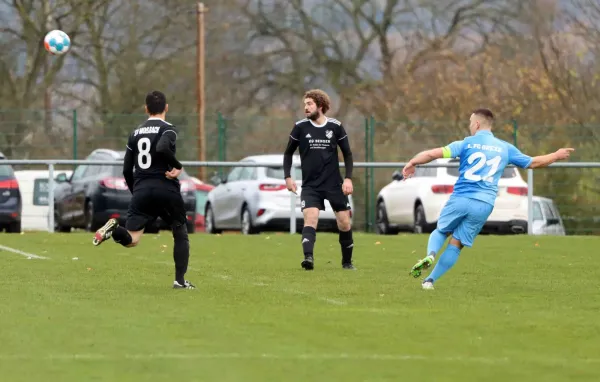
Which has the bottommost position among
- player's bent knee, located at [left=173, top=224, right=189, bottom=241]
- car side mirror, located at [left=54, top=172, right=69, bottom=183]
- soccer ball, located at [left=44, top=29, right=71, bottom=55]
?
player's bent knee, located at [left=173, top=224, right=189, bottom=241]

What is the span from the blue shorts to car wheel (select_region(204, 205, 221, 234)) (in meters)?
16.0

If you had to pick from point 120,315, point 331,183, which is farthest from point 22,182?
point 120,315

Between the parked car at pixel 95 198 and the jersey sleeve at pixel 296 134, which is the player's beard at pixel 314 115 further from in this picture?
the parked car at pixel 95 198

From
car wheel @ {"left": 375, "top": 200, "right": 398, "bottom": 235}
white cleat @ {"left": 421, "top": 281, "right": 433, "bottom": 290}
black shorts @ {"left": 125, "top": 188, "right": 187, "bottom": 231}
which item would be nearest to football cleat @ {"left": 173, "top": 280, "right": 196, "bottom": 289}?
black shorts @ {"left": 125, "top": 188, "right": 187, "bottom": 231}

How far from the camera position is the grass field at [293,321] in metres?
7.96

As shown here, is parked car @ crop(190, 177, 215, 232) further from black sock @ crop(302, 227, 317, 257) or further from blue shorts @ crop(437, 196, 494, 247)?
blue shorts @ crop(437, 196, 494, 247)

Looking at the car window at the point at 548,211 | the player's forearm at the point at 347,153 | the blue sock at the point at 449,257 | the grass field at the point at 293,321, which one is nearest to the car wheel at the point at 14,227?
the grass field at the point at 293,321

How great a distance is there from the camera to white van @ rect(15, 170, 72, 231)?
27.2 m

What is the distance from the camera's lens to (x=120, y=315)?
10516 mm

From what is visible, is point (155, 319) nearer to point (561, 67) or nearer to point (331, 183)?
point (331, 183)

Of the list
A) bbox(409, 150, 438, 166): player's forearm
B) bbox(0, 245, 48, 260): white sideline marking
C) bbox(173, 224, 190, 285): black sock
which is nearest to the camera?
bbox(409, 150, 438, 166): player's forearm

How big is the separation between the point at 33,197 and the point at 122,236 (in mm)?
15920

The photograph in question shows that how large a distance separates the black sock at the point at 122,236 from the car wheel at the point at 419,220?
14444 millimetres

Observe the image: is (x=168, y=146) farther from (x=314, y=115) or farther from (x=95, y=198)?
(x=95, y=198)
